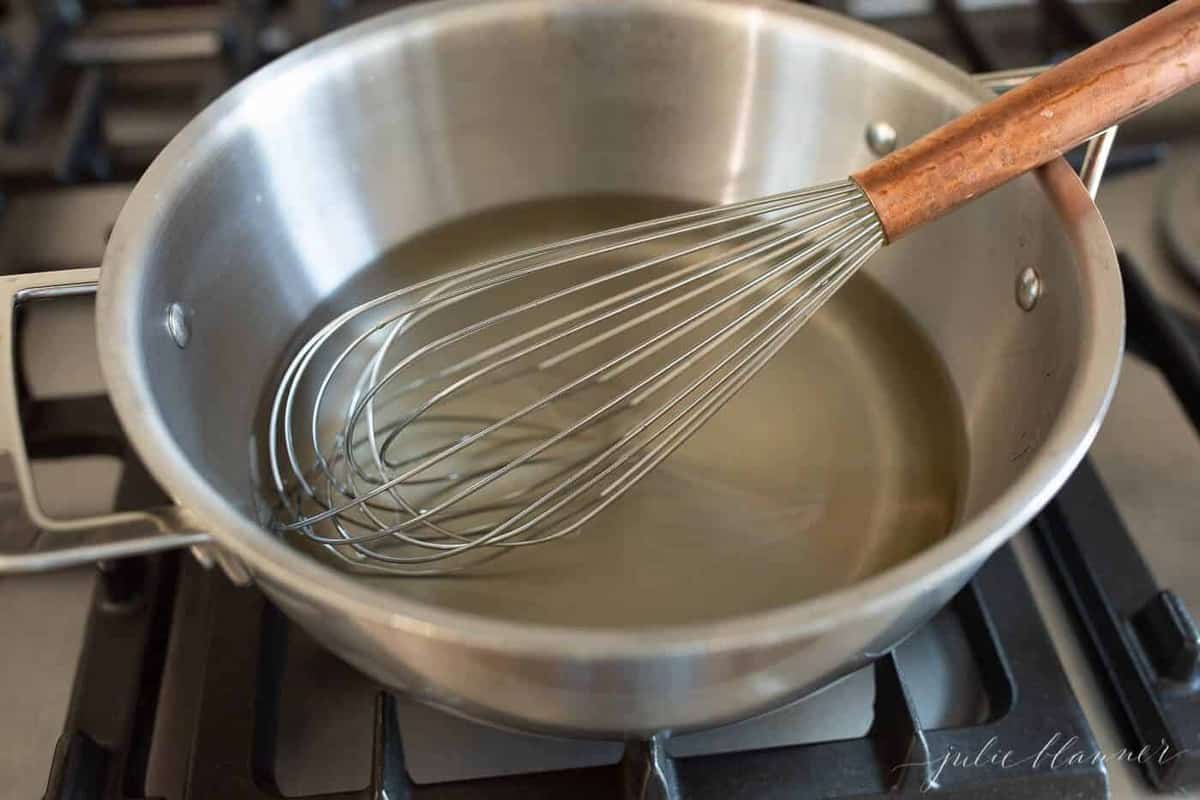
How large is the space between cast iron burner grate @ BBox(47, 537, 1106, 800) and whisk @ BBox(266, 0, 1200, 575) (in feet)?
0.28

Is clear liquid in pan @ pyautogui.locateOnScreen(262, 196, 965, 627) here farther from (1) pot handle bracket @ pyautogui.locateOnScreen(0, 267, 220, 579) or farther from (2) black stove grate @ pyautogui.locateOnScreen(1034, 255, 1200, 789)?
(1) pot handle bracket @ pyautogui.locateOnScreen(0, 267, 220, 579)

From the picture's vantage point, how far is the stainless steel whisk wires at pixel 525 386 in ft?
1.90

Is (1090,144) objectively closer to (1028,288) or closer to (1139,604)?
(1028,288)

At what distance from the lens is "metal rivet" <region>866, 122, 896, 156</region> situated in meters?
0.66

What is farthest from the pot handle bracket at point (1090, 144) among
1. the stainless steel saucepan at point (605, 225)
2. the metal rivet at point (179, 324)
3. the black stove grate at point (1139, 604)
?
the metal rivet at point (179, 324)

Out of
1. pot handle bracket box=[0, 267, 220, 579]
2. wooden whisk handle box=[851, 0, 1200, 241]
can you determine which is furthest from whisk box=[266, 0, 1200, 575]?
pot handle bracket box=[0, 267, 220, 579]

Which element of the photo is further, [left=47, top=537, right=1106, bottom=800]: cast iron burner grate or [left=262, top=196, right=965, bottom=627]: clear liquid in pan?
[left=262, top=196, right=965, bottom=627]: clear liquid in pan

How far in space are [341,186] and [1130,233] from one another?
1.76 ft

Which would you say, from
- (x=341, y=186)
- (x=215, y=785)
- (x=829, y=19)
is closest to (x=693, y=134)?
(x=829, y=19)

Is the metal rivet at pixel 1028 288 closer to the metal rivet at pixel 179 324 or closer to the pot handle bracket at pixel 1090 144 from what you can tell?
the pot handle bracket at pixel 1090 144

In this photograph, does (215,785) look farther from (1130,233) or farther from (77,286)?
(1130,233)

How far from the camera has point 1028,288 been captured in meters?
0.58

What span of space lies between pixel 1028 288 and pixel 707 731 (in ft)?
0.95

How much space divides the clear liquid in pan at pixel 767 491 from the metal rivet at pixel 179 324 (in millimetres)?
141
